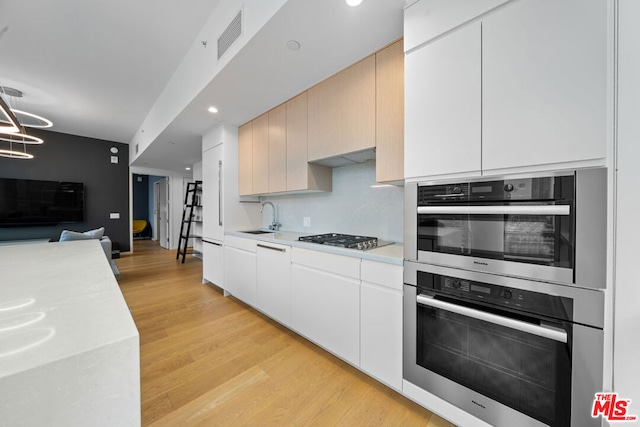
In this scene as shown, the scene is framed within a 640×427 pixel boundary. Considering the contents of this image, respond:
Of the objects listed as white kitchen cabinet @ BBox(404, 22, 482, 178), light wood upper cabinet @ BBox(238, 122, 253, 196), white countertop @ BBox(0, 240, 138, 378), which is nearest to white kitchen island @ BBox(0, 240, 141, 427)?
white countertop @ BBox(0, 240, 138, 378)

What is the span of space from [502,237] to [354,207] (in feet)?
4.45

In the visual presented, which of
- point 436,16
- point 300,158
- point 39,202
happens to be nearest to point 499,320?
point 436,16

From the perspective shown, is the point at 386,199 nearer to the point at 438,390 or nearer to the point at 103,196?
the point at 438,390

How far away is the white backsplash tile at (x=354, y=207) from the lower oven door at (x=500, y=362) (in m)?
0.83

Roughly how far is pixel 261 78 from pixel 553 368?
2621mm

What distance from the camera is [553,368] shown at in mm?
1005

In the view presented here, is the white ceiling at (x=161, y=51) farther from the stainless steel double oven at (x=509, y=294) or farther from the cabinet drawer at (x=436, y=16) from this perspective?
the stainless steel double oven at (x=509, y=294)

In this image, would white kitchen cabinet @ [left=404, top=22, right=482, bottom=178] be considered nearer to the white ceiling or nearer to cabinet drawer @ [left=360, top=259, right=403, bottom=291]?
the white ceiling

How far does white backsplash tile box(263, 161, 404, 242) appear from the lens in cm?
207

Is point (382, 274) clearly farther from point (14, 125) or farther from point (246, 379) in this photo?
point (14, 125)

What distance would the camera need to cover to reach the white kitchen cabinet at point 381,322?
4.71ft

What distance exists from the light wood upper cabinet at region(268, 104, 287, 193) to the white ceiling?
13 centimetres

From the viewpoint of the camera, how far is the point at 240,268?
2.82m

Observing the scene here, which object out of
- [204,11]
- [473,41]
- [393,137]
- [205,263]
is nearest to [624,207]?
[473,41]
